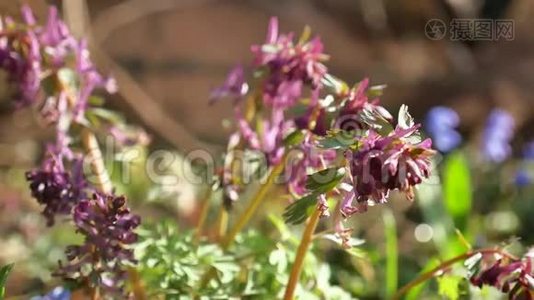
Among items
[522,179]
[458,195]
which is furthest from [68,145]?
[522,179]

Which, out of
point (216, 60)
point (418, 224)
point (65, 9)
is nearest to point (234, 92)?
point (418, 224)

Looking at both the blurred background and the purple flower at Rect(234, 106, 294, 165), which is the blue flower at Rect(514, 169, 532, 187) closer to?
the blurred background

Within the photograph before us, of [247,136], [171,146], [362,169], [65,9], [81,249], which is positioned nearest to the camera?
[362,169]

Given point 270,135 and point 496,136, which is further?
point 496,136

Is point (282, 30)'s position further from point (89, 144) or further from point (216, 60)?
point (89, 144)

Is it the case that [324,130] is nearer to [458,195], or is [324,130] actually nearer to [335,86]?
[335,86]

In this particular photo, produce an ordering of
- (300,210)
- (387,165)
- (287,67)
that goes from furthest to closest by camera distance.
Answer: (287,67) → (300,210) → (387,165)

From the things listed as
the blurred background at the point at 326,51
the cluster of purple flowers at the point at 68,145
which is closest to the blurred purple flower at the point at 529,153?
the blurred background at the point at 326,51

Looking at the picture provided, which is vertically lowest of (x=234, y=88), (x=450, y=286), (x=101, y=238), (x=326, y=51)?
(x=450, y=286)

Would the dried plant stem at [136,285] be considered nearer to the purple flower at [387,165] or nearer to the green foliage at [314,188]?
the green foliage at [314,188]
